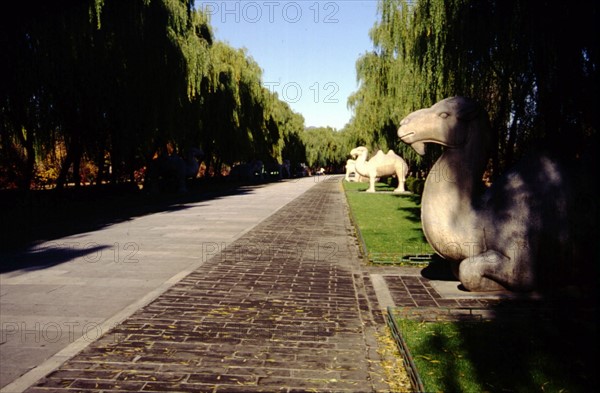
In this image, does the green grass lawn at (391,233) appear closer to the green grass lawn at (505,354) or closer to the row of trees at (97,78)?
the green grass lawn at (505,354)

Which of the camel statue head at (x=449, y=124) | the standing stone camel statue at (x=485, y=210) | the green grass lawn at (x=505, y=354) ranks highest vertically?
the camel statue head at (x=449, y=124)

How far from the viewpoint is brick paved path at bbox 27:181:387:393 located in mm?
3783

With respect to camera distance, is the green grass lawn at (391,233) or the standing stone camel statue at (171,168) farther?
the standing stone camel statue at (171,168)

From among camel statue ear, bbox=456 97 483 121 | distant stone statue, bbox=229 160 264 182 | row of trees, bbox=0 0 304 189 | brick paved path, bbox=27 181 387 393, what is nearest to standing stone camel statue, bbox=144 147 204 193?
row of trees, bbox=0 0 304 189

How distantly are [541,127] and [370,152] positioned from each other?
31.2 m

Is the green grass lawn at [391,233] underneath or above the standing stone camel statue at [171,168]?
underneath

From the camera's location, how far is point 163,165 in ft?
90.7

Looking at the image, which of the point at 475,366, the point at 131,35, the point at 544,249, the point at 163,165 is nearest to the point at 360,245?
the point at 544,249

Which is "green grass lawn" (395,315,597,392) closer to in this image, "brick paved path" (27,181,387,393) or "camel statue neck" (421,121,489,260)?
"brick paved path" (27,181,387,393)

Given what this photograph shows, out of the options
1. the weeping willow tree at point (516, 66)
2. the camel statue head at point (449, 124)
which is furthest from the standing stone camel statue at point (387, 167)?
the camel statue head at point (449, 124)

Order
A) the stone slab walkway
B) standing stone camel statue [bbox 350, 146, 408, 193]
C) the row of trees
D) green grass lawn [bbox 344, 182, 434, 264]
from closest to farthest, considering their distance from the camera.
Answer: the stone slab walkway
green grass lawn [bbox 344, 182, 434, 264]
the row of trees
standing stone camel statue [bbox 350, 146, 408, 193]

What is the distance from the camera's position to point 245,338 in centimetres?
471

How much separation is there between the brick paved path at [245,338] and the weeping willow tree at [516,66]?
4117 millimetres

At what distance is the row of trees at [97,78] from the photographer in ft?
45.6
